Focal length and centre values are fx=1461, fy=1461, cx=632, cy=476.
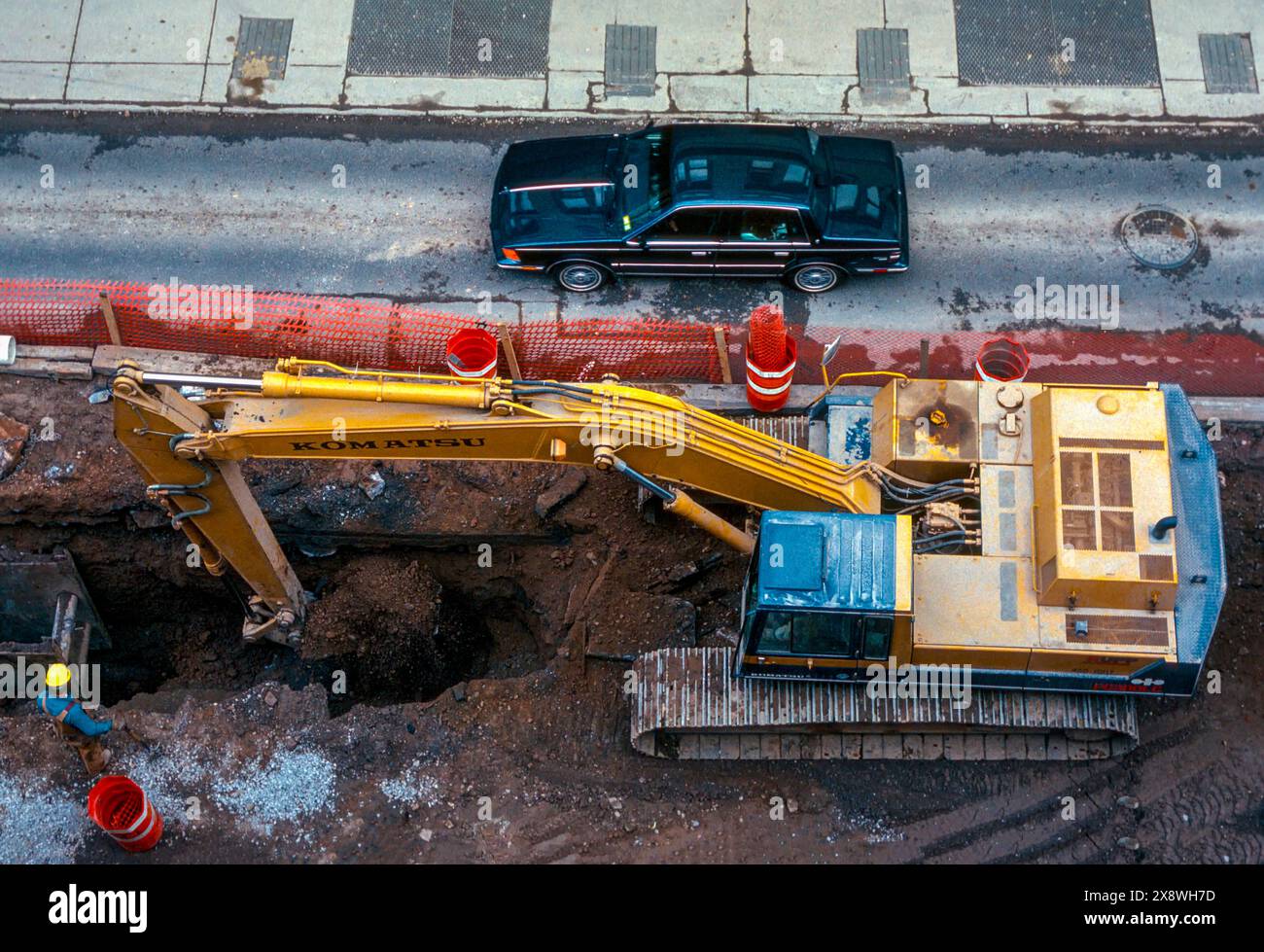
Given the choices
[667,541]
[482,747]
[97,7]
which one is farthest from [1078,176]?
[97,7]

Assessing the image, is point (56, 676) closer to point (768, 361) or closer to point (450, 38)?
point (768, 361)

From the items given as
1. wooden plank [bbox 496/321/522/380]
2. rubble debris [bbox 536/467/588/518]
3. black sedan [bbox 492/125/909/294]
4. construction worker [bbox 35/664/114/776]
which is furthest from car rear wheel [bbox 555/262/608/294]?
construction worker [bbox 35/664/114/776]

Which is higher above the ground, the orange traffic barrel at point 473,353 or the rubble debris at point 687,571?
the orange traffic barrel at point 473,353

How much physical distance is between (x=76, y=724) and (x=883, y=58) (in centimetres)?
1443

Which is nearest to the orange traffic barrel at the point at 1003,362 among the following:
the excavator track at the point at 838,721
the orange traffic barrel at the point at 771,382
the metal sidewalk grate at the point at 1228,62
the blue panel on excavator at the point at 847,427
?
the blue panel on excavator at the point at 847,427

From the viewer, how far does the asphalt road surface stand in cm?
1964

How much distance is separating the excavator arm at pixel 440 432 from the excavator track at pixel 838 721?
198 cm

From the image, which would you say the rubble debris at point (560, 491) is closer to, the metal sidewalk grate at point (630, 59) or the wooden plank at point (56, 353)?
the wooden plank at point (56, 353)

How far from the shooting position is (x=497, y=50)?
71.7ft

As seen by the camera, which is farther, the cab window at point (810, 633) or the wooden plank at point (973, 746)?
the wooden plank at point (973, 746)

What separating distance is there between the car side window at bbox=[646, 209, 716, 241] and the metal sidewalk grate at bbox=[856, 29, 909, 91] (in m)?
4.25

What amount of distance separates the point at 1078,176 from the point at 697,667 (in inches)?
376

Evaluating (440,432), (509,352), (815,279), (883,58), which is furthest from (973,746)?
(883,58)

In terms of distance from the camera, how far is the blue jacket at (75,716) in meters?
14.7
